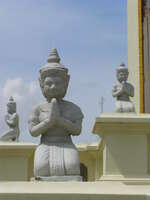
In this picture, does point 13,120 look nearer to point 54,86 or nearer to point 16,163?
point 16,163

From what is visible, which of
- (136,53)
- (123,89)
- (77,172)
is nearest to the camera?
(77,172)

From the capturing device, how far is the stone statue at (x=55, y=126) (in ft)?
21.9

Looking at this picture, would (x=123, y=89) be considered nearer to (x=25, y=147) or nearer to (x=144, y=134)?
(x=144, y=134)

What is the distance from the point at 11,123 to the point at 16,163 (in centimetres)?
109

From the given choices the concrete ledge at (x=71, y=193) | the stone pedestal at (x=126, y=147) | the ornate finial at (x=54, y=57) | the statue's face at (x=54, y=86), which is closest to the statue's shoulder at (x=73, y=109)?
the statue's face at (x=54, y=86)

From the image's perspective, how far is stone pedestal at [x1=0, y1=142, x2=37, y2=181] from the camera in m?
10.6

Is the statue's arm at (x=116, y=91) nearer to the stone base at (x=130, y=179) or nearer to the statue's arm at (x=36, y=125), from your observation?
the stone base at (x=130, y=179)

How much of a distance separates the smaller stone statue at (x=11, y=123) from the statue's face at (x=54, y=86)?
429 cm

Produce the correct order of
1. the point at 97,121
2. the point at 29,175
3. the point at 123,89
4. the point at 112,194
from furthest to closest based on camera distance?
the point at 29,175, the point at 123,89, the point at 97,121, the point at 112,194

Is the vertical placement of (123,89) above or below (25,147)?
above

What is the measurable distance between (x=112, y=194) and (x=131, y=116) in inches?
186

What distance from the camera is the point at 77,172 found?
22.1 feet

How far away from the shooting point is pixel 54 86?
711 centimetres

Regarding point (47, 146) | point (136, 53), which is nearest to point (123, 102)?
point (47, 146)
